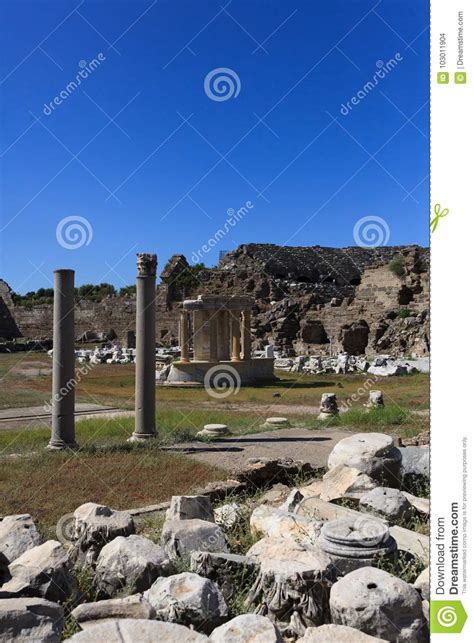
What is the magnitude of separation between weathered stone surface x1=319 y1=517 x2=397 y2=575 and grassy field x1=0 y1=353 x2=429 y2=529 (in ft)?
10.6

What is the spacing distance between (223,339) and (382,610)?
82.5 ft

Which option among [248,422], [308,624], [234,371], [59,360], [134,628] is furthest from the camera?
[234,371]

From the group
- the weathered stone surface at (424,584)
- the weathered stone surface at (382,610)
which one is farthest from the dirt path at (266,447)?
the weathered stone surface at (382,610)

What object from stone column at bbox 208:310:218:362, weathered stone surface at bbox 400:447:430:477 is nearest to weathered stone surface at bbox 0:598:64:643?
weathered stone surface at bbox 400:447:430:477

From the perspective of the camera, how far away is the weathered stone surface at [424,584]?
4.56 m

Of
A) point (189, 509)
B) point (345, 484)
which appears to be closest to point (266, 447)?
point (345, 484)

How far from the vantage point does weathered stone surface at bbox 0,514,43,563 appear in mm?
5301

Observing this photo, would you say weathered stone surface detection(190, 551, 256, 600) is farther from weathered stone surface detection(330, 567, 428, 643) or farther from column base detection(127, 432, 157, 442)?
column base detection(127, 432, 157, 442)

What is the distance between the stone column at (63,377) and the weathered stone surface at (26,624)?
719 cm

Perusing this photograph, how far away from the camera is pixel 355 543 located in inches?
198
